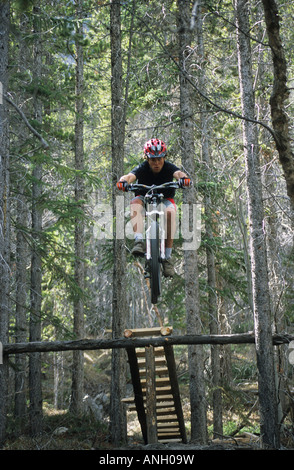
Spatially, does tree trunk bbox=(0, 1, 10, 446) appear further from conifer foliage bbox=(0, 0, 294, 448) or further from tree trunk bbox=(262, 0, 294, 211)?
tree trunk bbox=(262, 0, 294, 211)

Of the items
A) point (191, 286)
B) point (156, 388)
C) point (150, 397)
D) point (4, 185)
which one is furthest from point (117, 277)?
point (4, 185)

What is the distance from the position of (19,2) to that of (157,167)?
3.85 meters

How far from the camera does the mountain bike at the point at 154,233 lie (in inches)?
281

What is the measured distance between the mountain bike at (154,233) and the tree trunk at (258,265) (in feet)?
5.97

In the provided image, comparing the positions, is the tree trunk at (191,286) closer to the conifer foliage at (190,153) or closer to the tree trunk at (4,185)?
the conifer foliage at (190,153)

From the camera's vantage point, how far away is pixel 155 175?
804 cm

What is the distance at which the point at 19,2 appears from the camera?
8367 millimetres

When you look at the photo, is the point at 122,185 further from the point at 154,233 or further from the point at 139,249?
the point at 139,249

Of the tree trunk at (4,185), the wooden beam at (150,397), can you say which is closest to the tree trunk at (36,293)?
the tree trunk at (4,185)

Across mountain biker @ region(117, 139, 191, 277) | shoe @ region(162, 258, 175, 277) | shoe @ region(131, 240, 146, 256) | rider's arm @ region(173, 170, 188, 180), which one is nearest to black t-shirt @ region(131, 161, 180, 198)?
mountain biker @ region(117, 139, 191, 277)

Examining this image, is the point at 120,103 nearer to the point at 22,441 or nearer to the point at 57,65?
the point at 57,65

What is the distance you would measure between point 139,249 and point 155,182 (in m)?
1.34

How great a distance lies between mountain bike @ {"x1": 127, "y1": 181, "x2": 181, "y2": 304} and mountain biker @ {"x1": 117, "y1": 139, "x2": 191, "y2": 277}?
141 millimetres
